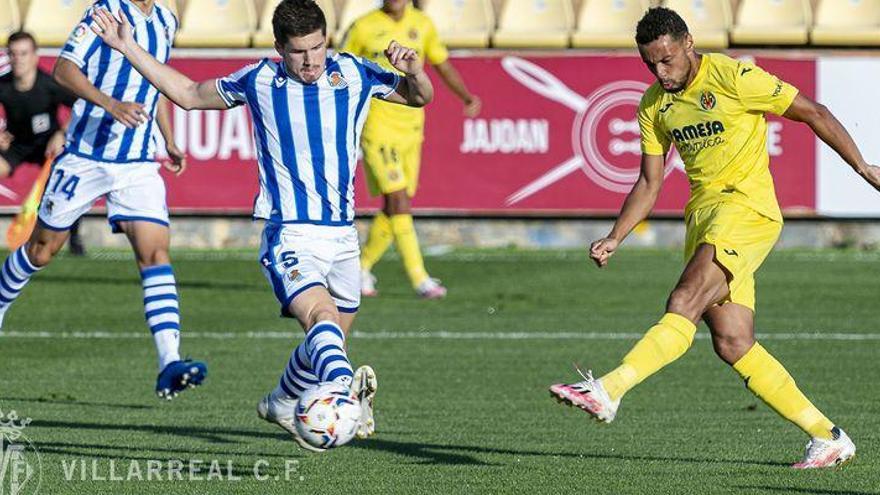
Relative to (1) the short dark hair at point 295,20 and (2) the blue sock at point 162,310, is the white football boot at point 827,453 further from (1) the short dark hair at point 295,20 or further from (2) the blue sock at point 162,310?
(2) the blue sock at point 162,310

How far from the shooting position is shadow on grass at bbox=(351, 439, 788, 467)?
696 cm

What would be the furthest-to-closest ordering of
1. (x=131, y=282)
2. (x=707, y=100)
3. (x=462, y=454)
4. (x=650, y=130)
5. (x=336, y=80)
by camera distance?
(x=131, y=282)
(x=462, y=454)
(x=650, y=130)
(x=707, y=100)
(x=336, y=80)

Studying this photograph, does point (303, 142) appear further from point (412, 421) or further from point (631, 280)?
point (631, 280)

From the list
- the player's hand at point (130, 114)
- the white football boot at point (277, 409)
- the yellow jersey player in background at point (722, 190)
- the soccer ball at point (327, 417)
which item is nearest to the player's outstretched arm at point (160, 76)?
the player's hand at point (130, 114)

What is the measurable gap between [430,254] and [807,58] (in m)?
4.00

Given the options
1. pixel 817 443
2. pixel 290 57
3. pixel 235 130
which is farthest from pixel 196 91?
pixel 235 130

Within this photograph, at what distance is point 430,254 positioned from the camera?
1661cm

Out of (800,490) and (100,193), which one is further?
(100,193)

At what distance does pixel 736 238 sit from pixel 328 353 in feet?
5.59

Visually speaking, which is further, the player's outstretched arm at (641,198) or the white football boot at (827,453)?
the player's outstretched arm at (641,198)

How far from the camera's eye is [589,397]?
621cm

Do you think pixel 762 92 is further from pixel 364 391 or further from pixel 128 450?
pixel 128 450

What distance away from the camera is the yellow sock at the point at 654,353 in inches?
252

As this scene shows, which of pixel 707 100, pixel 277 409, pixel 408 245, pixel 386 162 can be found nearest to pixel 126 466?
pixel 277 409
